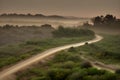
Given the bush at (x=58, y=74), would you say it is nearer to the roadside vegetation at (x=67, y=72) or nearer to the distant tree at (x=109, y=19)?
the roadside vegetation at (x=67, y=72)

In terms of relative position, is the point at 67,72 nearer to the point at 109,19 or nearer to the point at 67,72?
the point at 67,72

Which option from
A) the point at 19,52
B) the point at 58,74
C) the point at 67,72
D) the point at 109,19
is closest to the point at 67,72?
the point at 67,72

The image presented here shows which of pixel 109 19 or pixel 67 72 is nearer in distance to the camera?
pixel 67 72

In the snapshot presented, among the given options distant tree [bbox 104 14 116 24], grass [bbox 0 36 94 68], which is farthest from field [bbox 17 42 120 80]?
distant tree [bbox 104 14 116 24]

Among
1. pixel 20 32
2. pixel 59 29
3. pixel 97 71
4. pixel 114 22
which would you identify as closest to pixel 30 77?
pixel 97 71

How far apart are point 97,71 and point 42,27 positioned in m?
98.1

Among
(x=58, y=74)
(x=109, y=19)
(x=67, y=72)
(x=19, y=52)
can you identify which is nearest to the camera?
(x=58, y=74)

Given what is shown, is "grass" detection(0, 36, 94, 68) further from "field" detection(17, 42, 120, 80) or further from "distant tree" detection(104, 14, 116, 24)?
"distant tree" detection(104, 14, 116, 24)

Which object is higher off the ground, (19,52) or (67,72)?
(67,72)

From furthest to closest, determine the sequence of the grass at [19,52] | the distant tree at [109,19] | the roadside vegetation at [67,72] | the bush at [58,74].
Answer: the distant tree at [109,19]
the grass at [19,52]
the bush at [58,74]
the roadside vegetation at [67,72]

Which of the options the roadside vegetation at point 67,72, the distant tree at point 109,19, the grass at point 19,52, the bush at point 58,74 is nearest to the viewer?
the roadside vegetation at point 67,72

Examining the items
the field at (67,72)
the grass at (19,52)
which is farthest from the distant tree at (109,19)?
the field at (67,72)

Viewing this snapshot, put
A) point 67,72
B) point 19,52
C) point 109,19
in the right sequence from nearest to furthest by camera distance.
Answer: point 67,72 → point 19,52 → point 109,19

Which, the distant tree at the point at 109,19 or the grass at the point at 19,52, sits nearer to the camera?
the grass at the point at 19,52
